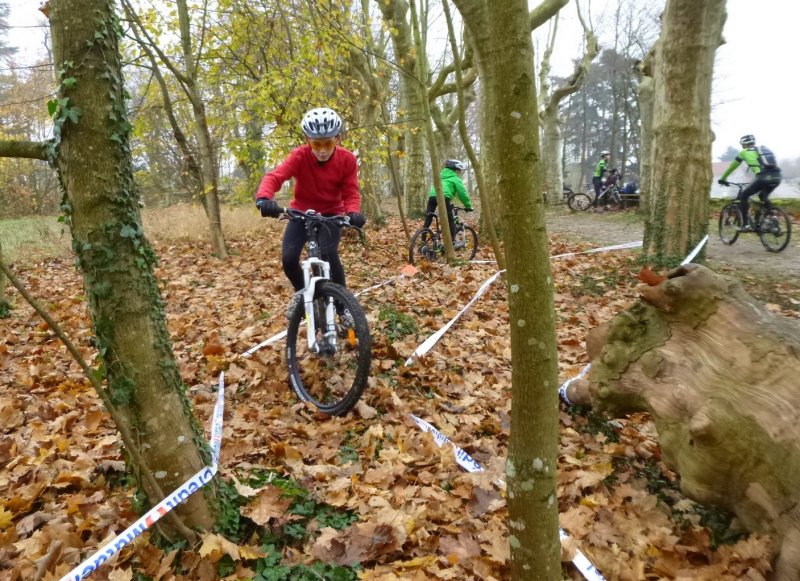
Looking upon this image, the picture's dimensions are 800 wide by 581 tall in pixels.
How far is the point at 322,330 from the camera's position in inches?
155

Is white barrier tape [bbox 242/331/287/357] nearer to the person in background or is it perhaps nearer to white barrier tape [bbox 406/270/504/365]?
the person in background

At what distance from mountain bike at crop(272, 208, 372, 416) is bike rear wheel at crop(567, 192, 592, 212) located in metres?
17.6

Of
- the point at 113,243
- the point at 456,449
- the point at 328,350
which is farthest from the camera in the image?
the point at 328,350

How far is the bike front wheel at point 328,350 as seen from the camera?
3713mm

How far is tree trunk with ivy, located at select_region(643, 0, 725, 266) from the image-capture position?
20.1 feet

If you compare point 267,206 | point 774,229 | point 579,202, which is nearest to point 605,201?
point 579,202

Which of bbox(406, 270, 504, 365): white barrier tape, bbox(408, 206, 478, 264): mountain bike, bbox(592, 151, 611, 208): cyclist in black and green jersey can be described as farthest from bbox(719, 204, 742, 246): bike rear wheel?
bbox(592, 151, 611, 208): cyclist in black and green jersey

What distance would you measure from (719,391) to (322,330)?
2.69m

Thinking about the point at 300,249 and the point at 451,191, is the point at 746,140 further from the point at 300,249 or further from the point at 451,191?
the point at 300,249

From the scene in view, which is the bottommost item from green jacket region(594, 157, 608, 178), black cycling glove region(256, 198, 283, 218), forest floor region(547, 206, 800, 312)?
forest floor region(547, 206, 800, 312)

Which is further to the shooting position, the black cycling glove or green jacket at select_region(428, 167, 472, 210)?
green jacket at select_region(428, 167, 472, 210)

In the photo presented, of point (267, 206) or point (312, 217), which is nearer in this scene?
point (267, 206)

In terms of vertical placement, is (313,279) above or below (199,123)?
below

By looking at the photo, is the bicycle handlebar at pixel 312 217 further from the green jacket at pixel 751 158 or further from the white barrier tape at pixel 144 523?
the green jacket at pixel 751 158
